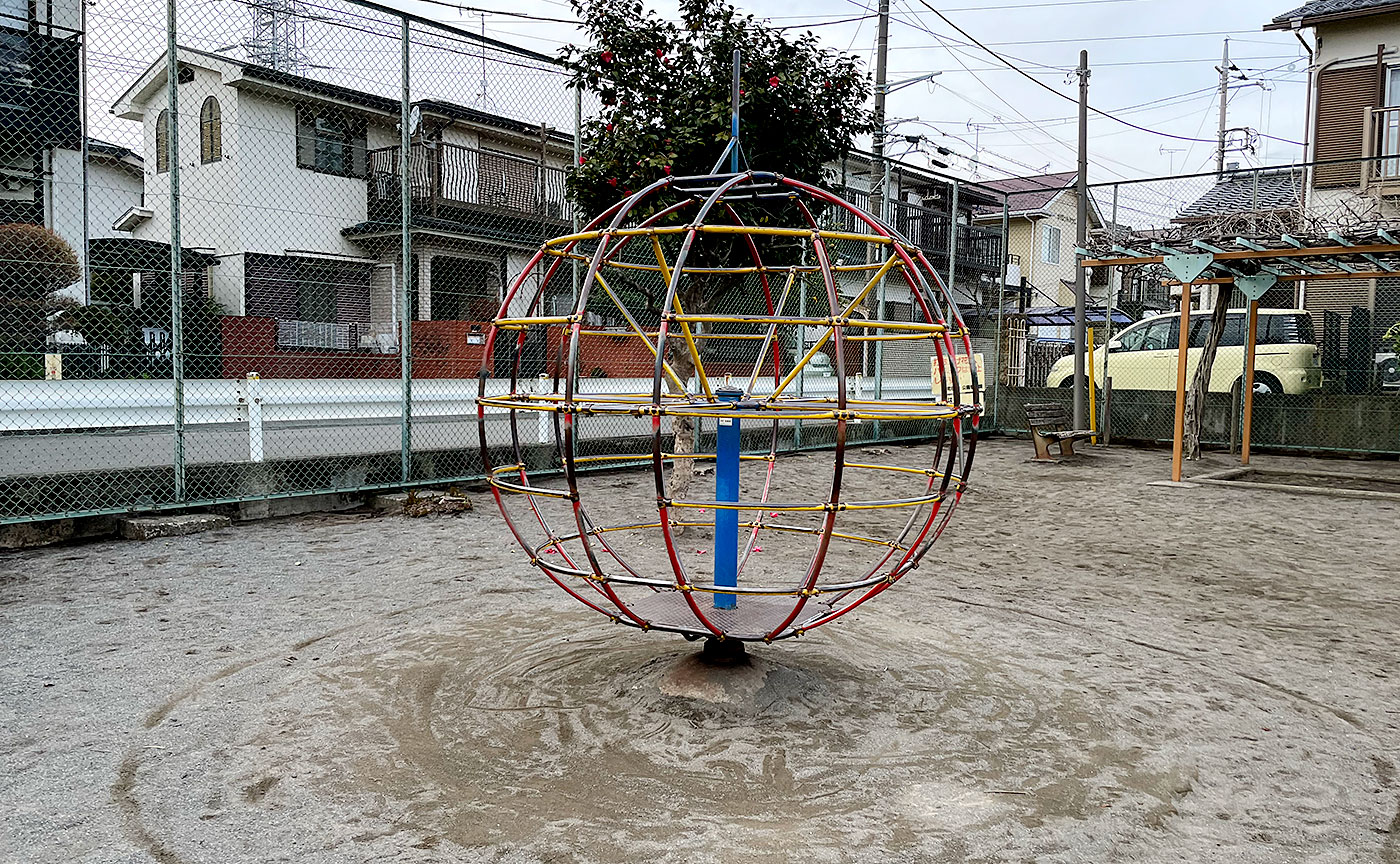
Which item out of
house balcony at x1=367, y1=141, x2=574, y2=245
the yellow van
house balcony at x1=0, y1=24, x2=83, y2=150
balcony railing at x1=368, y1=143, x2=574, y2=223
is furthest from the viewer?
balcony railing at x1=368, y1=143, x2=574, y2=223

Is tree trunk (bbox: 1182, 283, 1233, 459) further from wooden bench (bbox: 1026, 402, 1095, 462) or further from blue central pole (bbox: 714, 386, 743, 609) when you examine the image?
blue central pole (bbox: 714, 386, 743, 609)

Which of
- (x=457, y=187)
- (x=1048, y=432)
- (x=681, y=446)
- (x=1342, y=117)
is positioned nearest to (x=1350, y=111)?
(x=1342, y=117)

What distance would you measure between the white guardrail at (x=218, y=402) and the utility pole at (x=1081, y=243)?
8051 millimetres

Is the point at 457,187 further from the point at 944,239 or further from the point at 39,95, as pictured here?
the point at 944,239

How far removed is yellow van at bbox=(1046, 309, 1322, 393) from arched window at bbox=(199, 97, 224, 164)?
41.0 feet

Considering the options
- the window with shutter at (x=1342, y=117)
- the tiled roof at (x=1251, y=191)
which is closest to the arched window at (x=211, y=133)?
the tiled roof at (x=1251, y=191)

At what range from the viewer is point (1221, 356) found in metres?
14.0

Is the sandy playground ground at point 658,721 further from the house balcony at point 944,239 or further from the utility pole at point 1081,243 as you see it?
the house balcony at point 944,239

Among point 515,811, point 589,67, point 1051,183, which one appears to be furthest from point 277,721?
point 1051,183

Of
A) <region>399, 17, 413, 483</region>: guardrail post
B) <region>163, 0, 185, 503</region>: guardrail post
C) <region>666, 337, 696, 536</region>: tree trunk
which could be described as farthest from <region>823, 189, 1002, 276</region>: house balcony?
<region>163, 0, 185, 503</region>: guardrail post

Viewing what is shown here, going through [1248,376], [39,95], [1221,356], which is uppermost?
[39,95]

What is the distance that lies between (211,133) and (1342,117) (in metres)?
18.4

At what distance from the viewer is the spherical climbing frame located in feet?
10.1

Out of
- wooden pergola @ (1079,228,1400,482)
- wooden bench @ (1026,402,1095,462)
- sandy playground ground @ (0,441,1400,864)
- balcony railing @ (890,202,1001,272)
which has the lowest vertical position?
sandy playground ground @ (0,441,1400,864)
